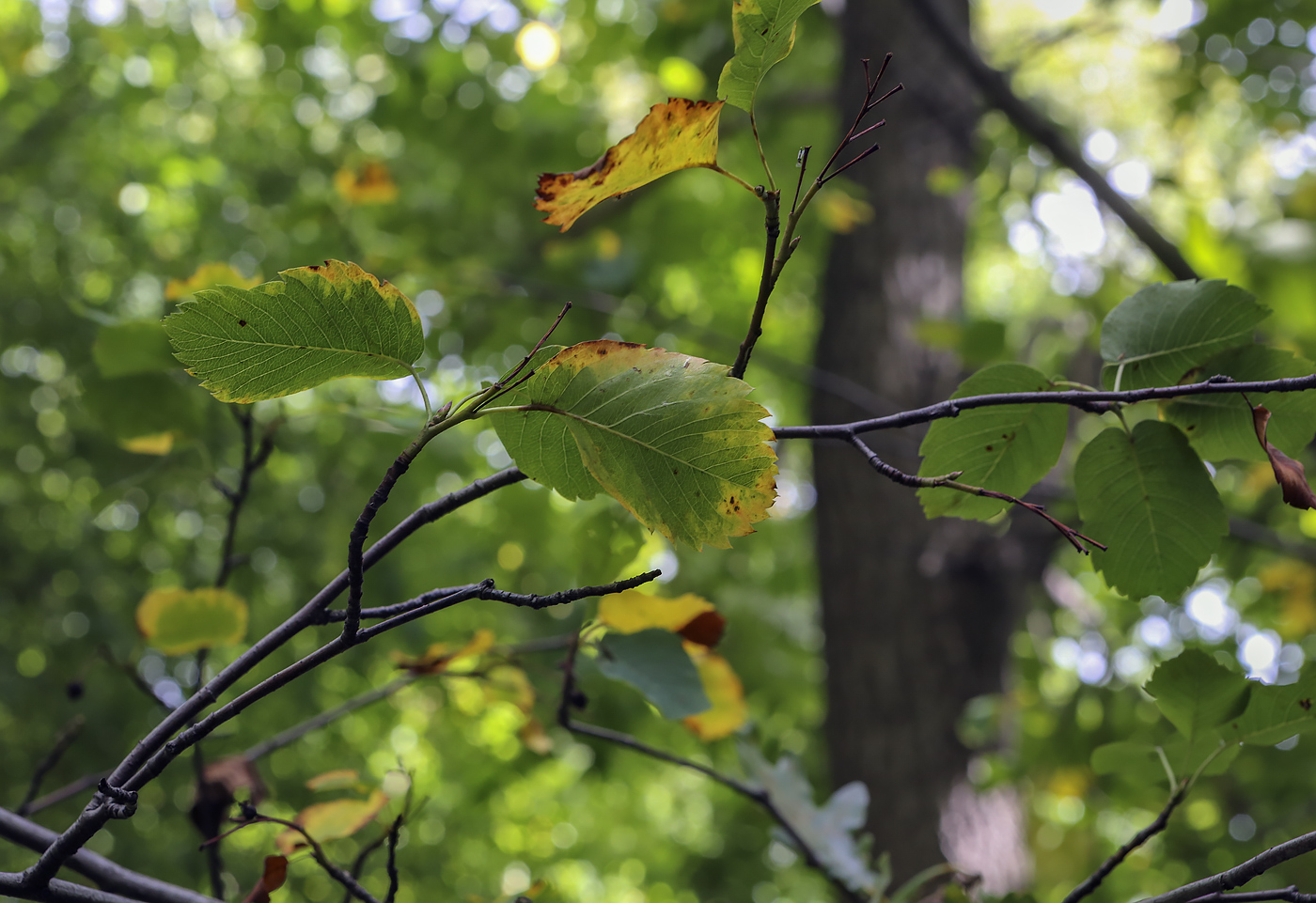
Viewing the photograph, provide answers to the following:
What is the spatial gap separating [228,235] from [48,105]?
5.68 feet

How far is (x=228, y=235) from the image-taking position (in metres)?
3.14

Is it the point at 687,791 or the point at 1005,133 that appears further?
the point at 687,791

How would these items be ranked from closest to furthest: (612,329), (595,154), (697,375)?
(697,375), (612,329), (595,154)

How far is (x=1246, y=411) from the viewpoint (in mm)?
591

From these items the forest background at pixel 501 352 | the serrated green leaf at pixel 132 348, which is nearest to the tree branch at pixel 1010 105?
the forest background at pixel 501 352

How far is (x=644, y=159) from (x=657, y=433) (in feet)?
0.58

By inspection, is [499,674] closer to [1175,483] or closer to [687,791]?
[1175,483]

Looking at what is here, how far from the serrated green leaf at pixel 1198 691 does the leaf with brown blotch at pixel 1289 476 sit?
24 cm

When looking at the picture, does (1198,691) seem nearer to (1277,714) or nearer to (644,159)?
(1277,714)

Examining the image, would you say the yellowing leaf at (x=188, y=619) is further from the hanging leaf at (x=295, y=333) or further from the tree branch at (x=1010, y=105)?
the tree branch at (x=1010, y=105)

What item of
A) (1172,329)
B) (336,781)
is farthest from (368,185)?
(1172,329)

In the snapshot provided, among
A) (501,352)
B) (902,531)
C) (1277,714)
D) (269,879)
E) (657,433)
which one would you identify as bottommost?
(902,531)

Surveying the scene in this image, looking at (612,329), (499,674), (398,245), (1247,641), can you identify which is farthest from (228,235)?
(1247,641)

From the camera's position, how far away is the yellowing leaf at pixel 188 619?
932mm
